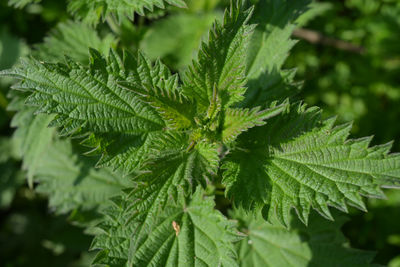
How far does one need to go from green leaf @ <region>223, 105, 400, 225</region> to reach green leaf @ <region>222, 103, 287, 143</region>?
16cm

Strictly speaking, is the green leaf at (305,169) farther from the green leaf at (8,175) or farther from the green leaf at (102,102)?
the green leaf at (8,175)

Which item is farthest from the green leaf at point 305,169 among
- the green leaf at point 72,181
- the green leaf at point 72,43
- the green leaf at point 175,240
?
the green leaf at point 72,43

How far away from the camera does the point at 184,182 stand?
199cm

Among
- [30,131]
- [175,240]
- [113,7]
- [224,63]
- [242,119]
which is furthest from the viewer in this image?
[30,131]

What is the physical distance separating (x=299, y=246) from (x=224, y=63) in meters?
1.31

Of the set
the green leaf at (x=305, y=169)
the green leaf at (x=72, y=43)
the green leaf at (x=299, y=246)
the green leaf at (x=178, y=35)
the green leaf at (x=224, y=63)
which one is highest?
the green leaf at (x=178, y=35)

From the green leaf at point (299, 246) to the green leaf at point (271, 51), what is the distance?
32.8 inches

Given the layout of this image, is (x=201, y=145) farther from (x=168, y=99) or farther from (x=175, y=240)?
(x=175, y=240)

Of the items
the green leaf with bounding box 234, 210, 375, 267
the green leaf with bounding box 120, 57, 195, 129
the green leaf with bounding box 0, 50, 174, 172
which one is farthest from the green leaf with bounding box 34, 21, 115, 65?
the green leaf with bounding box 234, 210, 375, 267

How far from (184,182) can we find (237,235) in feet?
1.53

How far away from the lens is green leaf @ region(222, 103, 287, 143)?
187 cm

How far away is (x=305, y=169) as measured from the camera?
6.75ft

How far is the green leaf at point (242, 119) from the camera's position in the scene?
1871 mm

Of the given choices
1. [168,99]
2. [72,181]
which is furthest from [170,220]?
[72,181]
